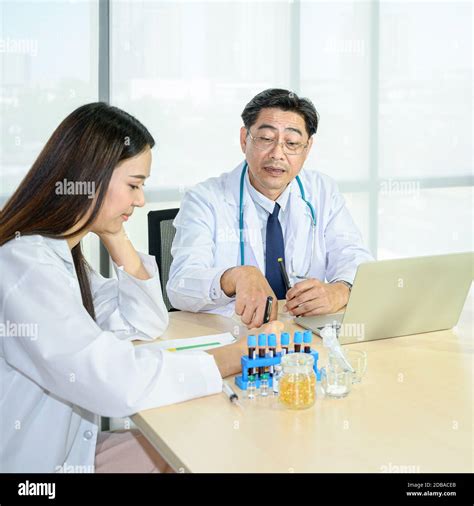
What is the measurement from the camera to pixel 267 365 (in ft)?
5.05

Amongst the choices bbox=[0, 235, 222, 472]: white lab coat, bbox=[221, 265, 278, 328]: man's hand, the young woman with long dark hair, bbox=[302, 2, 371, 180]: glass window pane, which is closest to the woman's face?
the young woman with long dark hair

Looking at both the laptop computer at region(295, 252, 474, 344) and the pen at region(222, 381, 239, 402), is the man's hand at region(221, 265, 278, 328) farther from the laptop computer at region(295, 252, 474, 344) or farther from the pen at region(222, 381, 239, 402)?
the pen at region(222, 381, 239, 402)

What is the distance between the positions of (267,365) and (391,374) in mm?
309

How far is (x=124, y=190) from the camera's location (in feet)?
5.39

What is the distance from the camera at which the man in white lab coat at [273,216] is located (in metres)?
2.47

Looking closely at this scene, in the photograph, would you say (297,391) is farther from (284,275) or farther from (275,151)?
(275,151)

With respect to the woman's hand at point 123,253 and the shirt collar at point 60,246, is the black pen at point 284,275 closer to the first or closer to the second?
the woman's hand at point 123,253

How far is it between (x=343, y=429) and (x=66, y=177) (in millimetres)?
798

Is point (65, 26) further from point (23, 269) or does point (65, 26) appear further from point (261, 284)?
point (23, 269)

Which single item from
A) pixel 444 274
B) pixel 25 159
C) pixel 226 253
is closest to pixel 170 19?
pixel 25 159

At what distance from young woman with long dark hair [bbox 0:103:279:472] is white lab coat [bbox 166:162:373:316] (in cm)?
55

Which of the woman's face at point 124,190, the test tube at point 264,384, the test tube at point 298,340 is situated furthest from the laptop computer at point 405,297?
the woman's face at point 124,190

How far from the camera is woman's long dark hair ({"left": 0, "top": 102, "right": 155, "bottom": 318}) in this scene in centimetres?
156

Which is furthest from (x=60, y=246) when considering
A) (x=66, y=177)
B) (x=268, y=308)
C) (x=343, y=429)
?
(x=343, y=429)
